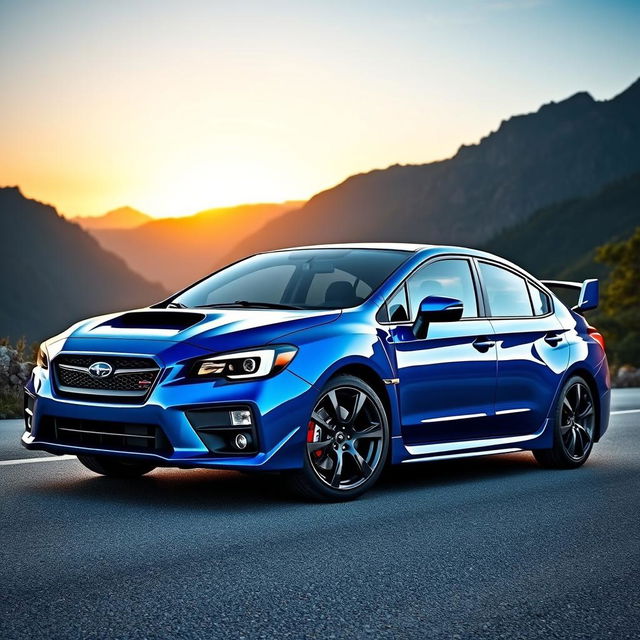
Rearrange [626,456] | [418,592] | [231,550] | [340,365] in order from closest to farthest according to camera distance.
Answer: [418,592] < [231,550] < [340,365] < [626,456]

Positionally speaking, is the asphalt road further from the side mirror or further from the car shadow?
the side mirror

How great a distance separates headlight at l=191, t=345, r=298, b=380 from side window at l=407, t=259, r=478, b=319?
1396 millimetres

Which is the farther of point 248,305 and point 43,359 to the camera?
point 248,305

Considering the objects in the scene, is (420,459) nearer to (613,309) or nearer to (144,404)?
Result: (144,404)

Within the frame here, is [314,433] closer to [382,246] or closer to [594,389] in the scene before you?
[382,246]

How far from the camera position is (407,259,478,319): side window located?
25.2 feet

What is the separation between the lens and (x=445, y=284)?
26.4ft

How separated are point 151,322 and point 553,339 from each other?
3.43m

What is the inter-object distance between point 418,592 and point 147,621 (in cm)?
120

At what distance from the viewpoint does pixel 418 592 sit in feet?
15.5

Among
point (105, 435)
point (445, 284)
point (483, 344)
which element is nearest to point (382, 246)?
point (445, 284)

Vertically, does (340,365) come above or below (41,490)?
above

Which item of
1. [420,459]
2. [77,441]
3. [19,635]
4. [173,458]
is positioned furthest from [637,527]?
[19,635]

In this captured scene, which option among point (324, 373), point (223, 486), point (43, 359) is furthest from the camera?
point (223, 486)
